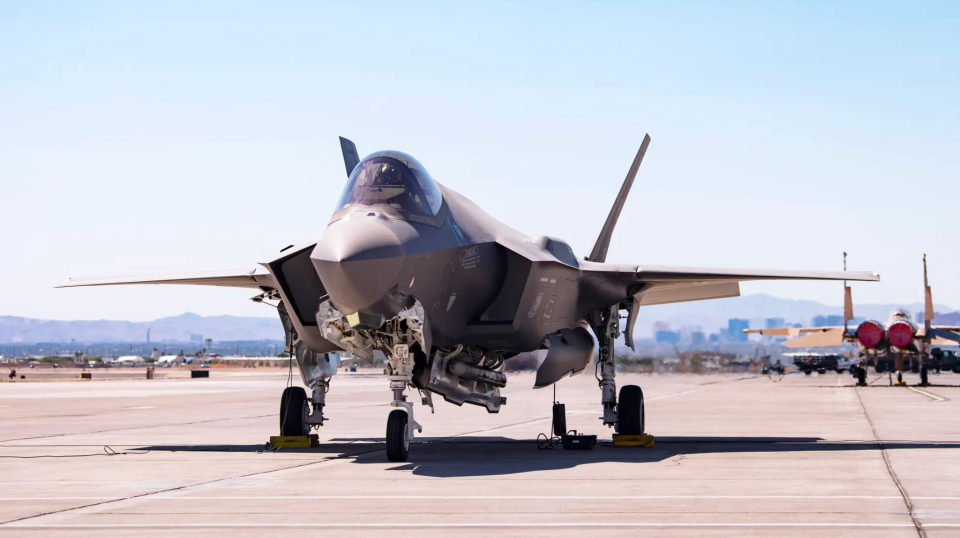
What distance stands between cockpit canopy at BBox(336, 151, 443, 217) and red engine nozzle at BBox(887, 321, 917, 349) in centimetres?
3250

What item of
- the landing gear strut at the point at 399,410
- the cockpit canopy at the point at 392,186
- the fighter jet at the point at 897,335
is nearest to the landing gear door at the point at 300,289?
the cockpit canopy at the point at 392,186

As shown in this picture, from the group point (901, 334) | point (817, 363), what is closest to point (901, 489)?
point (901, 334)

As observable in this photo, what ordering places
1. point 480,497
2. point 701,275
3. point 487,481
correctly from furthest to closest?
point 701,275
point 487,481
point 480,497

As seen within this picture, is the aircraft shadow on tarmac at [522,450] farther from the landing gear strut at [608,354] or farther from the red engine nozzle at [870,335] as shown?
the red engine nozzle at [870,335]

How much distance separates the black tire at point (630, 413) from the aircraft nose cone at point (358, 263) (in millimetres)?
5160

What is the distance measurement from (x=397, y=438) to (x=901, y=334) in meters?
32.8

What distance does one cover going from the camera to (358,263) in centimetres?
971

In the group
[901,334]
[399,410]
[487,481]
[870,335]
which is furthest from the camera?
[870,335]

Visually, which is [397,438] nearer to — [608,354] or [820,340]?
[608,354]

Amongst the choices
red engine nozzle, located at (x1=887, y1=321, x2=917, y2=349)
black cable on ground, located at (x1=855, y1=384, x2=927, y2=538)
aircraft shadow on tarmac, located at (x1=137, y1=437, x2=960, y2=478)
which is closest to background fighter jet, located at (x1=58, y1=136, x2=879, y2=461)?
aircraft shadow on tarmac, located at (x1=137, y1=437, x2=960, y2=478)

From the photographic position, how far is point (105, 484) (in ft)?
31.4

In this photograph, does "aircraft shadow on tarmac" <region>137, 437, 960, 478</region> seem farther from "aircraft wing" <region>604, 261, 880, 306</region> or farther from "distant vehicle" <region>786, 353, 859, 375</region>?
"distant vehicle" <region>786, 353, 859, 375</region>

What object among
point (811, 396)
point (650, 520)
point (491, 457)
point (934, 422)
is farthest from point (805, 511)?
point (811, 396)

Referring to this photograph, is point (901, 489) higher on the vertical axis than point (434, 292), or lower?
lower
